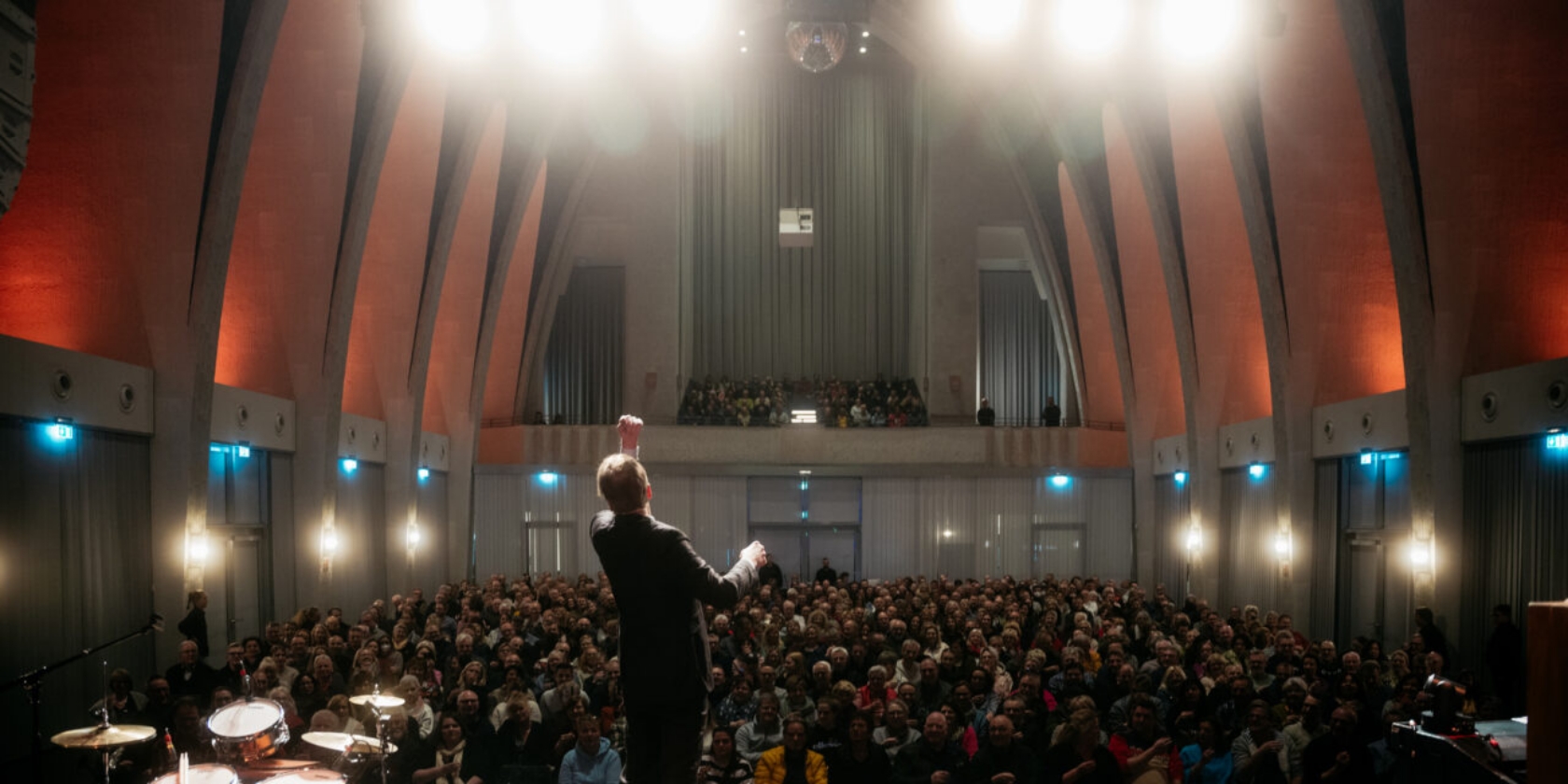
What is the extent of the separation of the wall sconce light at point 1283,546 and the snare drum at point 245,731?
15190 mm

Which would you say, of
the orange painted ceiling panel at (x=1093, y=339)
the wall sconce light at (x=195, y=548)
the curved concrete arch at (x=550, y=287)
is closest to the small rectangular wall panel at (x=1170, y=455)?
the orange painted ceiling panel at (x=1093, y=339)

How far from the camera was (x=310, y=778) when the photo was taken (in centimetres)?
537

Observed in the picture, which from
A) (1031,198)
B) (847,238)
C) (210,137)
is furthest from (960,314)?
(210,137)

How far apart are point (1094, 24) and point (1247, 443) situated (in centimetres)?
798

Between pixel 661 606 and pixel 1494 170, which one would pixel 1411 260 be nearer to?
pixel 1494 170

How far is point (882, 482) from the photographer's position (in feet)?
88.1

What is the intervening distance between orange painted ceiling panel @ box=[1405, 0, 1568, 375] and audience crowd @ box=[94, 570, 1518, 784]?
10.8 feet

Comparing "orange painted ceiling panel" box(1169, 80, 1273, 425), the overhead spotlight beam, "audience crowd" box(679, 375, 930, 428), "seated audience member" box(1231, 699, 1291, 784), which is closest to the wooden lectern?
"seated audience member" box(1231, 699, 1291, 784)

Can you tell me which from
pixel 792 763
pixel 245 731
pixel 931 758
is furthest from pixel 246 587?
pixel 245 731

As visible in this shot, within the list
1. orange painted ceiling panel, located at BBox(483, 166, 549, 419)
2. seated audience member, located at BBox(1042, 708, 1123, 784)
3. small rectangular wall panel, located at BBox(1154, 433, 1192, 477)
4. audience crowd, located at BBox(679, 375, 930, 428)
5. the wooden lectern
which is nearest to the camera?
the wooden lectern

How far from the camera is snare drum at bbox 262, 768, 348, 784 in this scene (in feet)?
17.4

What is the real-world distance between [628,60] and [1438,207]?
22.0 metres

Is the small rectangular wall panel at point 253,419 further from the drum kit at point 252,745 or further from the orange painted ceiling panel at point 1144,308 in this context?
the orange painted ceiling panel at point 1144,308

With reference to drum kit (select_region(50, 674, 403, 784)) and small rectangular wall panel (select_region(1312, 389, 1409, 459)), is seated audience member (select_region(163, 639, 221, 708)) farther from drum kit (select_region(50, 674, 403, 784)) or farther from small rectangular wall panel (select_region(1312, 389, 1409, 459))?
small rectangular wall panel (select_region(1312, 389, 1409, 459))
